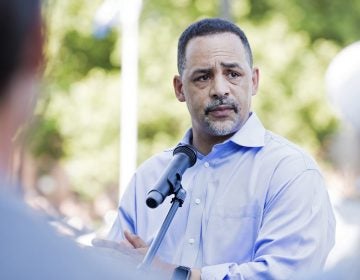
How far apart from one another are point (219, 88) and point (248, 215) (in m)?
0.50

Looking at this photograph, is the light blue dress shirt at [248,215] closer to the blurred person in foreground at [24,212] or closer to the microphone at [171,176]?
the microphone at [171,176]

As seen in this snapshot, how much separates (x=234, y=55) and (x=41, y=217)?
2.38m

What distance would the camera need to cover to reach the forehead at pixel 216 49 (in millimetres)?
3328

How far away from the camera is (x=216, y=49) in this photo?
10.9ft

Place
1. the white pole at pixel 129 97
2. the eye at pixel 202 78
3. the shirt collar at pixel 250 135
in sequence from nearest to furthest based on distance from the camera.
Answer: the shirt collar at pixel 250 135
the eye at pixel 202 78
the white pole at pixel 129 97

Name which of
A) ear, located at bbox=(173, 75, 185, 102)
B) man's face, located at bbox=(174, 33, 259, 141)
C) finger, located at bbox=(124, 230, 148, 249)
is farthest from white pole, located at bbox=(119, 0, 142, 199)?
finger, located at bbox=(124, 230, 148, 249)

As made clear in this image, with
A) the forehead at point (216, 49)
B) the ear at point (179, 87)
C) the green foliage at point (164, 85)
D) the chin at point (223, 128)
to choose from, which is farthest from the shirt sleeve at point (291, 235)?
the green foliage at point (164, 85)

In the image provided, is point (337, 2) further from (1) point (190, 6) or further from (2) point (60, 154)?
(2) point (60, 154)

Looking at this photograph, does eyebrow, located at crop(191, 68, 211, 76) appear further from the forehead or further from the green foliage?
the green foliage

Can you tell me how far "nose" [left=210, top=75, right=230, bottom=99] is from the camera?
3271mm

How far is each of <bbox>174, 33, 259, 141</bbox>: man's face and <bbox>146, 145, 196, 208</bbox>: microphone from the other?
1.97 ft

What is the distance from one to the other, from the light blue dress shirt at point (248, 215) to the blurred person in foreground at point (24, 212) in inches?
73.6

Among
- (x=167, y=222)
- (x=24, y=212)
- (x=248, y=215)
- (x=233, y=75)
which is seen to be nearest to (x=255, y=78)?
(x=233, y=75)

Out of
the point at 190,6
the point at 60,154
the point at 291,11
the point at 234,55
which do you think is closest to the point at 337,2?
the point at 291,11
